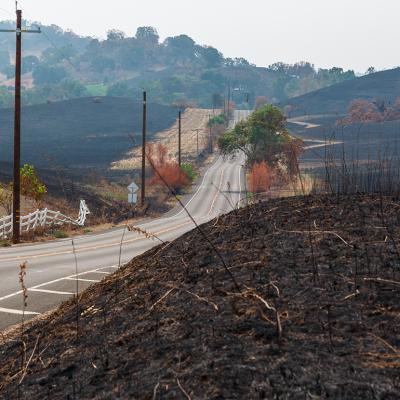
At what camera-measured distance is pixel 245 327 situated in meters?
5.46

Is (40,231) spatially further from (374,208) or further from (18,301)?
(374,208)

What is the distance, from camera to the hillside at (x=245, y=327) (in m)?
4.59

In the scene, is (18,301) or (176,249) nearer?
(176,249)

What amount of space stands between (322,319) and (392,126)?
159037 millimetres

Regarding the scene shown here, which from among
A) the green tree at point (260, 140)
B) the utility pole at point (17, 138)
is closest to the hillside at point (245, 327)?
the utility pole at point (17, 138)

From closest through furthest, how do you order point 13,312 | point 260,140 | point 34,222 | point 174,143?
point 13,312 < point 34,222 < point 260,140 < point 174,143

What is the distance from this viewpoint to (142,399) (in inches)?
183

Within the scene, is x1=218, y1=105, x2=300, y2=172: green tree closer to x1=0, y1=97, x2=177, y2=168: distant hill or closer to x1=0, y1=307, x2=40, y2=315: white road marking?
x1=0, y1=97, x2=177, y2=168: distant hill

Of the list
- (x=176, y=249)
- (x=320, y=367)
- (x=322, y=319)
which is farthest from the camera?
(x=176, y=249)

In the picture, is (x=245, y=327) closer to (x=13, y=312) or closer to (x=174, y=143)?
(x=13, y=312)

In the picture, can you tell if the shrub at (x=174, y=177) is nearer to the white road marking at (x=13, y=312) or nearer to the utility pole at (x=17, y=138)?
the utility pole at (x=17, y=138)

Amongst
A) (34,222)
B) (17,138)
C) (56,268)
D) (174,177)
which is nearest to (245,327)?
(56,268)

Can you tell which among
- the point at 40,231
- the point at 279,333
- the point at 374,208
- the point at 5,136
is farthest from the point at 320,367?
the point at 5,136

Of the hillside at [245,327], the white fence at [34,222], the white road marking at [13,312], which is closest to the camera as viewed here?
the hillside at [245,327]
